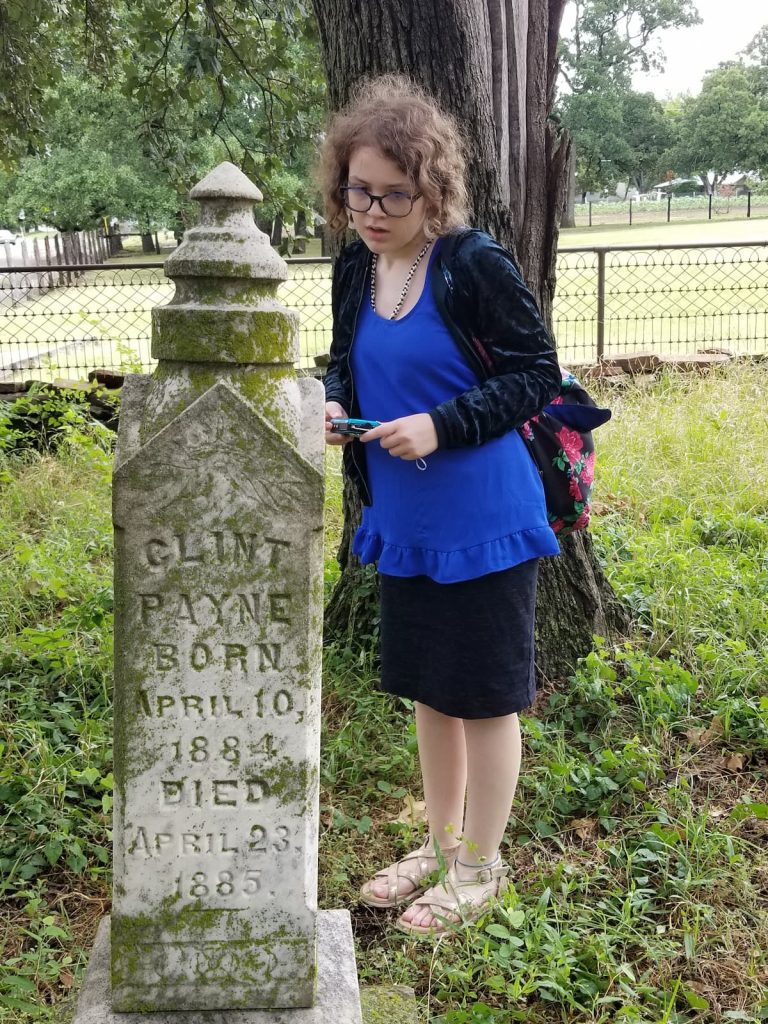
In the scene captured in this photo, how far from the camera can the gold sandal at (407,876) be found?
101 inches

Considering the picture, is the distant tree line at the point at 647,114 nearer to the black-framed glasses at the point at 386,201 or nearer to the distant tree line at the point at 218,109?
the distant tree line at the point at 218,109

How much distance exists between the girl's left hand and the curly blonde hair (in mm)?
439

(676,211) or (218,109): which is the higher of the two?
(676,211)

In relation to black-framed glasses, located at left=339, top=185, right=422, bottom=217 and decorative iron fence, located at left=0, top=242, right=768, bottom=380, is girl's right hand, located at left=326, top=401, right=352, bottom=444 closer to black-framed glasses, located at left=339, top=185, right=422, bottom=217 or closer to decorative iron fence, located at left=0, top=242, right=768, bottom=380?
black-framed glasses, located at left=339, top=185, right=422, bottom=217

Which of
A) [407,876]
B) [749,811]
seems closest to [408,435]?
[407,876]

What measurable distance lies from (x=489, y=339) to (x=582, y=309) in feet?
49.3

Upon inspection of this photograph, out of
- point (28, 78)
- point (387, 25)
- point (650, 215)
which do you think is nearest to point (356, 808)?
point (387, 25)

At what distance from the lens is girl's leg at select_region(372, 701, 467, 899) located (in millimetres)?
2430

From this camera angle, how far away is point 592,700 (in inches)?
129

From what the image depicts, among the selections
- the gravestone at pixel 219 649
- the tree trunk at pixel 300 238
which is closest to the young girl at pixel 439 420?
the gravestone at pixel 219 649

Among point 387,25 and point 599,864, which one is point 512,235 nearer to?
point 387,25

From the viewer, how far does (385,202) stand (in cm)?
205

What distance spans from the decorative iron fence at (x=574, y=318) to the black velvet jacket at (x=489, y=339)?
13.1ft

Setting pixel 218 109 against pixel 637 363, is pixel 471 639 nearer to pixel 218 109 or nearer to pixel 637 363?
pixel 218 109
